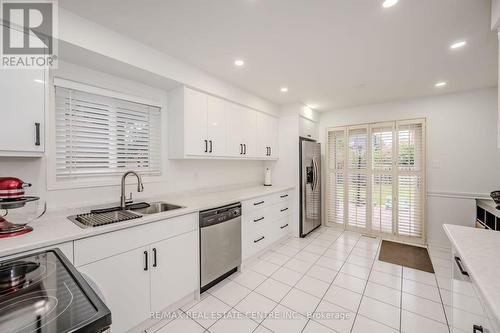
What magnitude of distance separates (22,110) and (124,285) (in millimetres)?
1421

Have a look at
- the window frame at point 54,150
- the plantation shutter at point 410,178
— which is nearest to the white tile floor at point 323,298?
the plantation shutter at point 410,178

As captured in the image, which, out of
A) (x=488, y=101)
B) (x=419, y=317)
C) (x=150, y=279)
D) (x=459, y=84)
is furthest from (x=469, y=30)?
(x=150, y=279)

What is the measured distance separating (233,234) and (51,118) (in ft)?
6.78

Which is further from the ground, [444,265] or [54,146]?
[54,146]

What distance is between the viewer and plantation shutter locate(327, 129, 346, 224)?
4250mm

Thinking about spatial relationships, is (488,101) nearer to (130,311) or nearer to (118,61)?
(118,61)

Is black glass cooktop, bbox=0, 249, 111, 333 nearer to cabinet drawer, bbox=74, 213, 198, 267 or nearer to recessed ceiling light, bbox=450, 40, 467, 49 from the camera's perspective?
cabinet drawer, bbox=74, 213, 198, 267

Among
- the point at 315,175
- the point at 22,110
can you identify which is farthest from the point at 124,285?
the point at 315,175

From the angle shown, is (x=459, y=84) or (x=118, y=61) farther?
(x=459, y=84)

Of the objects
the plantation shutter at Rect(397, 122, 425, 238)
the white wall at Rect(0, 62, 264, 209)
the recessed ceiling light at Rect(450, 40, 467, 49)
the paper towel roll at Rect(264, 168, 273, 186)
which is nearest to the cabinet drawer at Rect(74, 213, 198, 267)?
the white wall at Rect(0, 62, 264, 209)

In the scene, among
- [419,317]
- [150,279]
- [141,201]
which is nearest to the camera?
[150,279]

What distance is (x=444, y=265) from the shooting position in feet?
9.13

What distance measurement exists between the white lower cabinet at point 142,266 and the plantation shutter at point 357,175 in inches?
128

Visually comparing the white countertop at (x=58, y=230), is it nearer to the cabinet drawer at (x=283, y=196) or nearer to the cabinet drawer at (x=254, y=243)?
the cabinet drawer at (x=254, y=243)
